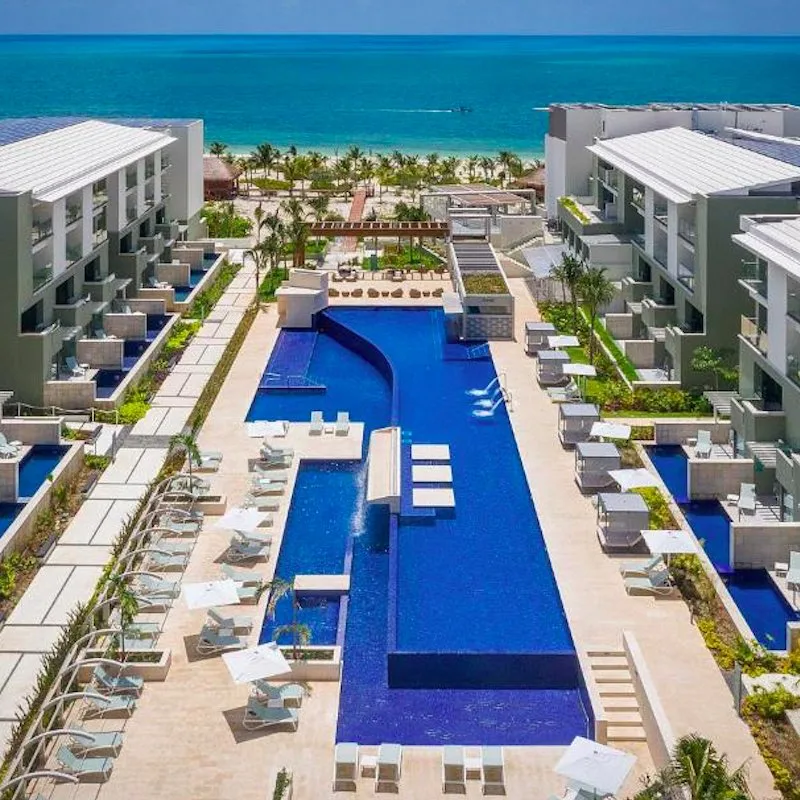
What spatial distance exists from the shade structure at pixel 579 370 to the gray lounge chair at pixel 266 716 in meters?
18.5

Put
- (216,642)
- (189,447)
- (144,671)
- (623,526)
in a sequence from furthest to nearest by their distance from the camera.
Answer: (189,447), (623,526), (216,642), (144,671)

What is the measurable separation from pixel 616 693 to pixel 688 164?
25.3 metres

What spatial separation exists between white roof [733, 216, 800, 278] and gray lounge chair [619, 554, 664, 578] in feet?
23.6

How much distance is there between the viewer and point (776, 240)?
27531mm

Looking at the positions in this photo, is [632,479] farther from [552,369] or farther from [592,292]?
[592,292]

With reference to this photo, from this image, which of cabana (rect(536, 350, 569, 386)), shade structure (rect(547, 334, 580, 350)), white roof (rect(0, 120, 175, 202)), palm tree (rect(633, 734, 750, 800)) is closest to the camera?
palm tree (rect(633, 734, 750, 800))

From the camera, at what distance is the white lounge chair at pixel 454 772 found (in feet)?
55.3

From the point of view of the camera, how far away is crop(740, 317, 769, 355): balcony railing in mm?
→ 28500

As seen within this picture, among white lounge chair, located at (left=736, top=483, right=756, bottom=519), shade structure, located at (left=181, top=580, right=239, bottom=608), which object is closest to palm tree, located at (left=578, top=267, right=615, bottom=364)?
white lounge chair, located at (left=736, top=483, right=756, bottom=519)

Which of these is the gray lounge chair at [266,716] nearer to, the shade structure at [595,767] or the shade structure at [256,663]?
the shade structure at [256,663]

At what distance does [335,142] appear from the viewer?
12950cm

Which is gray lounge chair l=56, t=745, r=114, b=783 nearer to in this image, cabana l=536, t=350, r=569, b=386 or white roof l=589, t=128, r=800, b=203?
cabana l=536, t=350, r=569, b=386

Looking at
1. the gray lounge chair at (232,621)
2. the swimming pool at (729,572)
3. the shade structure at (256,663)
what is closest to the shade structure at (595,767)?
the shade structure at (256,663)

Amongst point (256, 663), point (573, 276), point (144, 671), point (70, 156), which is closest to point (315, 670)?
point (256, 663)
